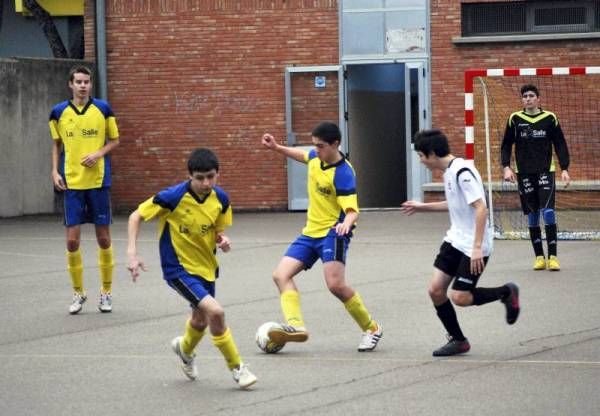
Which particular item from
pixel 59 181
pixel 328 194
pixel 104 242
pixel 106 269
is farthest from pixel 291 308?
pixel 59 181

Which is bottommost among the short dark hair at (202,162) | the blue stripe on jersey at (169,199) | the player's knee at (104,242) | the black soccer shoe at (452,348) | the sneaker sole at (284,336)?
the black soccer shoe at (452,348)

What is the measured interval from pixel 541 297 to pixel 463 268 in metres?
3.28

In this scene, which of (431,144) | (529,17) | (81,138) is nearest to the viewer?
(431,144)

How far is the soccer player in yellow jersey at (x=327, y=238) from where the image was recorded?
991 cm

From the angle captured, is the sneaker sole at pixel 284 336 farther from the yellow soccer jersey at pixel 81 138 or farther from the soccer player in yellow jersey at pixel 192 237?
the yellow soccer jersey at pixel 81 138

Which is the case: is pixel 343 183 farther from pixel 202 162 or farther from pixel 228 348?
pixel 228 348

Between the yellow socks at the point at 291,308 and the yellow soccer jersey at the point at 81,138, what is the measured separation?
9.95 ft

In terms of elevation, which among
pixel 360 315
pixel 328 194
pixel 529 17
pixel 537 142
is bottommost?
pixel 360 315

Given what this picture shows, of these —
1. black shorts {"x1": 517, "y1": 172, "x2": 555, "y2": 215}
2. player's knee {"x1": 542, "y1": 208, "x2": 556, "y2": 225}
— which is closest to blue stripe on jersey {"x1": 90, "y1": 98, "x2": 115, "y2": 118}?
black shorts {"x1": 517, "y1": 172, "x2": 555, "y2": 215}

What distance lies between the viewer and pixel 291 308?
10008 mm

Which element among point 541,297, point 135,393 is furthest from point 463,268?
point 541,297

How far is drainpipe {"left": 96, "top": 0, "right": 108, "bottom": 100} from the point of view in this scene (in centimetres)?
2450

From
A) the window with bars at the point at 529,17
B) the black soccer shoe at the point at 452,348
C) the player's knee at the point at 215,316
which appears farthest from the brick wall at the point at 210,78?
the player's knee at the point at 215,316

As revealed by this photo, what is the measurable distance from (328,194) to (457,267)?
1069 mm
